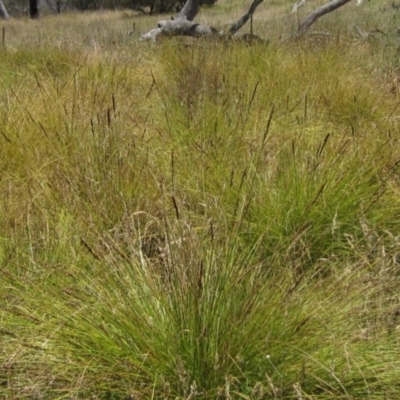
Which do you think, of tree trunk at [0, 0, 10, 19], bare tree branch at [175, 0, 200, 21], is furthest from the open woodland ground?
tree trunk at [0, 0, 10, 19]

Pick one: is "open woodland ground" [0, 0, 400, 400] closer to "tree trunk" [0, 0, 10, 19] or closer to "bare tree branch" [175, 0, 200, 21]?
"bare tree branch" [175, 0, 200, 21]

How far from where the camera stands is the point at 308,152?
2430 millimetres

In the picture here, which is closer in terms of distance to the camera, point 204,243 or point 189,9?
point 204,243

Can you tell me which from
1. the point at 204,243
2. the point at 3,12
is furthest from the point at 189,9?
the point at 3,12

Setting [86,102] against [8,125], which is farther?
[86,102]

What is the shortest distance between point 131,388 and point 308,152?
143 cm

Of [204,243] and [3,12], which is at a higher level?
[204,243]

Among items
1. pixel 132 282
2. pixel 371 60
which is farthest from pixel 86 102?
pixel 371 60

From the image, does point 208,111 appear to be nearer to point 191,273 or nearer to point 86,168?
point 86,168

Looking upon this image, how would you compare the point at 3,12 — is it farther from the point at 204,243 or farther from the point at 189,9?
the point at 204,243

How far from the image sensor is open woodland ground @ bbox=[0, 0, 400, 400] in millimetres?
1440

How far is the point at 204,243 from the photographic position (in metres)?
1.69

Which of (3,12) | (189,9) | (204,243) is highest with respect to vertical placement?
(189,9)

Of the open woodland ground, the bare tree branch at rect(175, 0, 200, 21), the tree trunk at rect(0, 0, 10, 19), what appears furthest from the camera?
the tree trunk at rect(0, 0, 10, 19)
